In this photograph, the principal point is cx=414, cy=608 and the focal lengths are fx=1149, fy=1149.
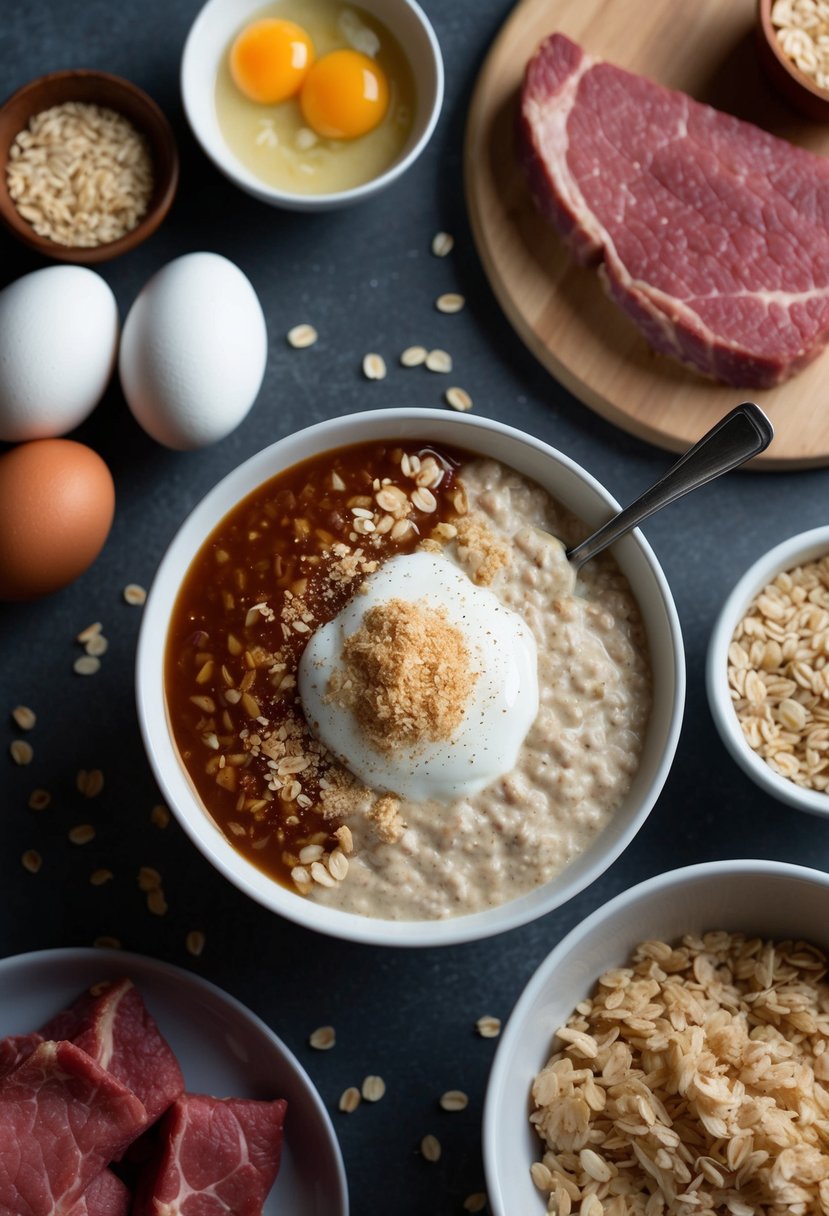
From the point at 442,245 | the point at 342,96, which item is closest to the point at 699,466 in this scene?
the point at 442,245

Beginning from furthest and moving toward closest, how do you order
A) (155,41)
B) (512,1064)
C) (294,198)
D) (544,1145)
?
(155,41) → (294,198) → (544,1145) → (512,1064)

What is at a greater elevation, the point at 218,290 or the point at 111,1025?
the point at 218,290

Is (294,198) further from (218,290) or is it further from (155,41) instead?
(155,41)

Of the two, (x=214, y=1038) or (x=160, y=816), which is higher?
(x=160, y=816)

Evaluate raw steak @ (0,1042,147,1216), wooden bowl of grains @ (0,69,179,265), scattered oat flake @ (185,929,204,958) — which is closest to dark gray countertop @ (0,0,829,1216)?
scattered oat flake @ (185,929,204,958)

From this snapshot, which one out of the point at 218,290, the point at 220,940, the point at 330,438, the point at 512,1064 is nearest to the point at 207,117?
the point at 218,290

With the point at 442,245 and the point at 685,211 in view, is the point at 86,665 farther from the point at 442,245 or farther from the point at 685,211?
the point at 685,211

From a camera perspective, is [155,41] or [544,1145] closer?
[544,1145]
